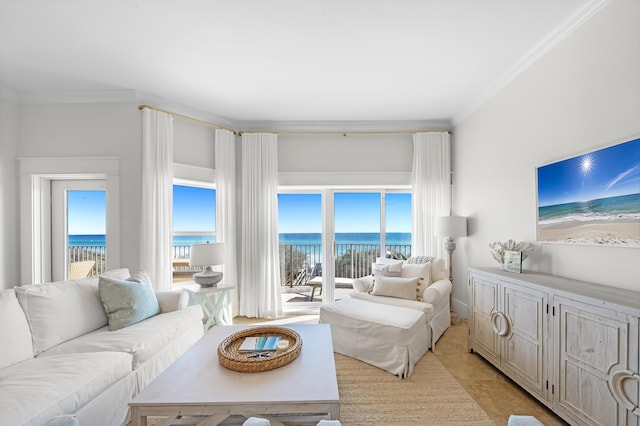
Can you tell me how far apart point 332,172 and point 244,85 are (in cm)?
169

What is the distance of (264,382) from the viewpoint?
60.9 inches

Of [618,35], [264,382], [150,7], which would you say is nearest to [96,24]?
[150,7]

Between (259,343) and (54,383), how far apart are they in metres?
1.06

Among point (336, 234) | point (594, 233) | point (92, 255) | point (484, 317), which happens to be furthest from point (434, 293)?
point (92, 255)

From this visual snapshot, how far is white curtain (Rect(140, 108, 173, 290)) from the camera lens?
10.9 ft

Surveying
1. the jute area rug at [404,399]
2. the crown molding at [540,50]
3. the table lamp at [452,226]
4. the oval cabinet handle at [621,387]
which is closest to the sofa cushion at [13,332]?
the jute area rug at [404,399]

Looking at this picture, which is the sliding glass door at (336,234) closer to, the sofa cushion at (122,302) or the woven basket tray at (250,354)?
the sofa cushion at (122,302)

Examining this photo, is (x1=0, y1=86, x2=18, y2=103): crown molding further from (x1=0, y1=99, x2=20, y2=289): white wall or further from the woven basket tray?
the woven basket tray

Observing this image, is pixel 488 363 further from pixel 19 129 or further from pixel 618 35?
pixel 19 129

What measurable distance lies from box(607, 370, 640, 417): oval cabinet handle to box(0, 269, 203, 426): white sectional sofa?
2.72 m

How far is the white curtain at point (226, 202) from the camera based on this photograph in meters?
4.05

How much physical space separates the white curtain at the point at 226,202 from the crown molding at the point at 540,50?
3190 mm

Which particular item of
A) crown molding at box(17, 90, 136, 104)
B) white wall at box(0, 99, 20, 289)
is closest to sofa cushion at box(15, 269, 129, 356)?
white wall at box(0, 99, 20, 289)

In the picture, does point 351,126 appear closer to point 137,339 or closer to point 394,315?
point 394,315
